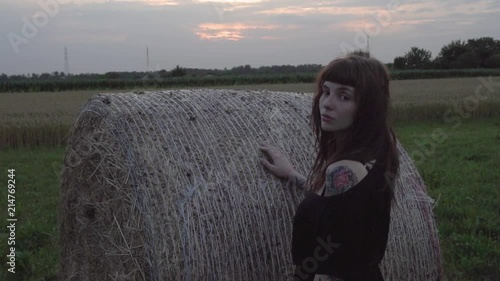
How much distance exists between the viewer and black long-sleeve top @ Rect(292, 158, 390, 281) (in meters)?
2.62

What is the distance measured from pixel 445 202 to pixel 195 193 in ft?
17.3

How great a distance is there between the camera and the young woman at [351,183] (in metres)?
2.63

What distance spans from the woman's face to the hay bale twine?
1059 mm

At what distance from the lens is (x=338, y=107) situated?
2801mm

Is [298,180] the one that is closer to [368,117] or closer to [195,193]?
[195,193]

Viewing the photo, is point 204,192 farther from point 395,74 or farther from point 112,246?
point 395,74

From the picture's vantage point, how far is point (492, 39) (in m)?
56.5

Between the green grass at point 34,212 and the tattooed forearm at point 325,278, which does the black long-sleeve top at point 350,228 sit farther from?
the green grass at point 34,212

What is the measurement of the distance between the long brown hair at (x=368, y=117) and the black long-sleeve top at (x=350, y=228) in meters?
0.07

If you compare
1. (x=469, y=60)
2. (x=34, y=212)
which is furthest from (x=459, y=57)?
(x=34, y=212)

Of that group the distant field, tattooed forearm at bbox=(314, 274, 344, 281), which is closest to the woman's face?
tattooed forearm at bbox=(314, 274, 344, 281)

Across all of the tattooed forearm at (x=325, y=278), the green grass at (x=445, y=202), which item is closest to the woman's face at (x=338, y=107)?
the tattooed forearm at (x=325, y=278)

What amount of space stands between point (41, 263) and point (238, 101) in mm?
2803

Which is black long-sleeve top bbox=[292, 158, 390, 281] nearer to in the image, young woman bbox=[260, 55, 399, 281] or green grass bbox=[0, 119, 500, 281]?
young woman bbox=[260, 55, 399, 281]
